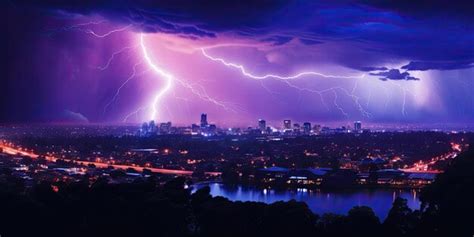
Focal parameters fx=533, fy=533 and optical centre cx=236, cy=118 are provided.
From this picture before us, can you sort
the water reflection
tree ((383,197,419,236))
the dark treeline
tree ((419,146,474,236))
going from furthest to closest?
1. the water reflection
2. tree ((383,197,419,236))
3. the dark treeline
4. tree ((419,146,474,236))

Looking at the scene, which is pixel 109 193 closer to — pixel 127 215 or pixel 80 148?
pixel 127 215

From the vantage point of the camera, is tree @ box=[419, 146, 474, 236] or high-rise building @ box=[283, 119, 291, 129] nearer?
tree @ box=[419, 146, 474, 236]

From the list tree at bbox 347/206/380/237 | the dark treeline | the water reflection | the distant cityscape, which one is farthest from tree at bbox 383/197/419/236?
the distant cityscape

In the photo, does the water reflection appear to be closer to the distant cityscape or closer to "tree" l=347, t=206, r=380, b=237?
"tree" l=347, t=206, r=380, b=237

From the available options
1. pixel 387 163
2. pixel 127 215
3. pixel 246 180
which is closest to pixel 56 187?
pixel 127 215

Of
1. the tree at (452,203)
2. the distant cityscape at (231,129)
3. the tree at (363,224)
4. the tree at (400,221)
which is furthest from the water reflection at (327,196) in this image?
the distant cityscape at (231,129)

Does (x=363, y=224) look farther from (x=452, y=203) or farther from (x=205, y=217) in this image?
(x=205, y=217)

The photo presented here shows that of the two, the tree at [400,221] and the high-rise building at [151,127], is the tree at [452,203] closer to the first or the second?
the tree at [400,221]

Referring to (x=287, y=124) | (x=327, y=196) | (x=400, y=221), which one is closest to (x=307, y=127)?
(x=287, y=124)
